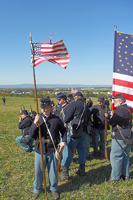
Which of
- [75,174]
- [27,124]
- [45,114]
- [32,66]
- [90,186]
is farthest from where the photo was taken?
[27,124]

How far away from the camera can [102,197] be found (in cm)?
393

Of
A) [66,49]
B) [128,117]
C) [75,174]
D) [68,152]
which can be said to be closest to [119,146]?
[128,117]

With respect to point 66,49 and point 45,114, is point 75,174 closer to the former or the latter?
point 45,114

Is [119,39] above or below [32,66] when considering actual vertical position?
above

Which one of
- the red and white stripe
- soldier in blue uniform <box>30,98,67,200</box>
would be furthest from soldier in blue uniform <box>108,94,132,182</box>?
soldier in blue uniform <box>30,98,67,200</box>

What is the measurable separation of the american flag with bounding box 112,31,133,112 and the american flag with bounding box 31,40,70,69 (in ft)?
6.91

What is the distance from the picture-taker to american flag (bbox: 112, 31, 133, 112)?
5.45 metres

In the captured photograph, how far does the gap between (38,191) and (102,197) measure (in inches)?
62.6

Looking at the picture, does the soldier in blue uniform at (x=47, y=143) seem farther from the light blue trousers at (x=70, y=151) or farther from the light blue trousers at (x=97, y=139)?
the light blue trousers at (x=97, y=139)

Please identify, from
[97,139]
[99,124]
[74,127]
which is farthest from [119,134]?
[97,139]

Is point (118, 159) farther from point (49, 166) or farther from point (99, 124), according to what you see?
point (99, 124)

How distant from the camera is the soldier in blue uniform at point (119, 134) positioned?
164 inches

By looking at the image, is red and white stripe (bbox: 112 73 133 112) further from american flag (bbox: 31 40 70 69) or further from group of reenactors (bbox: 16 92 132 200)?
american flag (bbox: 31 40 70 69)

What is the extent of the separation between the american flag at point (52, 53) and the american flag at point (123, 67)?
210 centimetres
